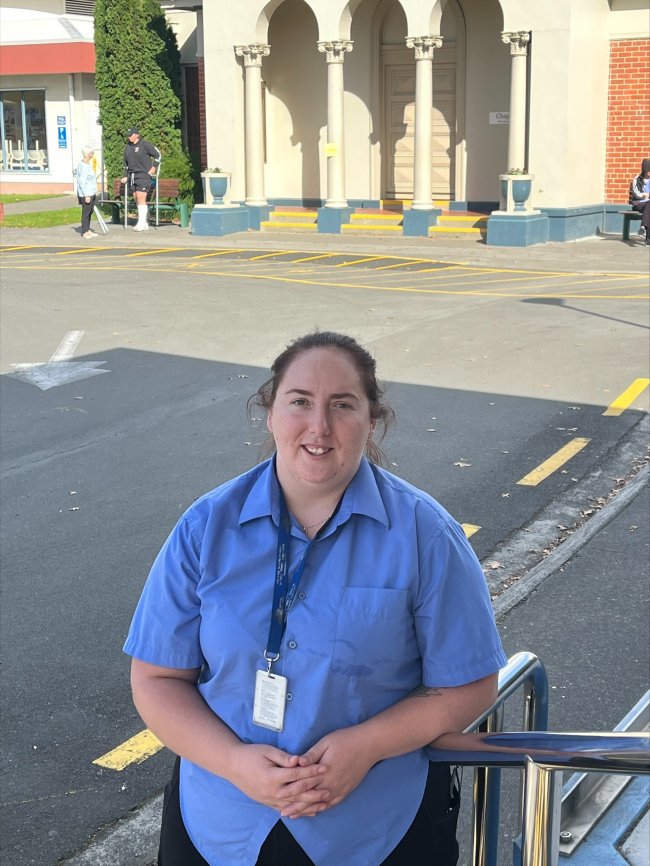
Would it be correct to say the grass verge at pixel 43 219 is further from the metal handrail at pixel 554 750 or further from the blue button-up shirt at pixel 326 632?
the metal handrail at pixel 554 750

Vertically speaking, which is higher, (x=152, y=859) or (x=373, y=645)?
(x=373, y=645)

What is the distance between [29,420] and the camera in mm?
9781

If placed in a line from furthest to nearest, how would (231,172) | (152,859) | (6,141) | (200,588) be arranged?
1. (6,141)
2. (231,172)
3. (152,859)
4. (200,588)

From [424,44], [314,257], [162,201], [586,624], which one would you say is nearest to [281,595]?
[586,624]

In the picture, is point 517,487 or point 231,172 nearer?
point 517,487

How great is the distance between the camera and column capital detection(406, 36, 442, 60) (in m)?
22.4

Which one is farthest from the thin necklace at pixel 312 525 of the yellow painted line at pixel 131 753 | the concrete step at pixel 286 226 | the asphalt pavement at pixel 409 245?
the concrete step at pixel 286 226

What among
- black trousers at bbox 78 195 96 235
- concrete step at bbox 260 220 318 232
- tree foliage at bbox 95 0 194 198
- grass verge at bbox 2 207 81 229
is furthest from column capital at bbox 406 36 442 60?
grass verge at bbox 2 207 81 229

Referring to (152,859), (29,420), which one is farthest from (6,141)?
(152,859)

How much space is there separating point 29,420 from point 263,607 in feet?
25.2

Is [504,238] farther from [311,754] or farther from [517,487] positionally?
[311,754]

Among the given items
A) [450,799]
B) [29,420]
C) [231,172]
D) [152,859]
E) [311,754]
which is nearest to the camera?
[311,754]

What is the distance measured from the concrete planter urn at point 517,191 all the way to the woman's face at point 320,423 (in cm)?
1930

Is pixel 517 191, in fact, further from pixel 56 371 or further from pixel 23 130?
pixel 23 130
